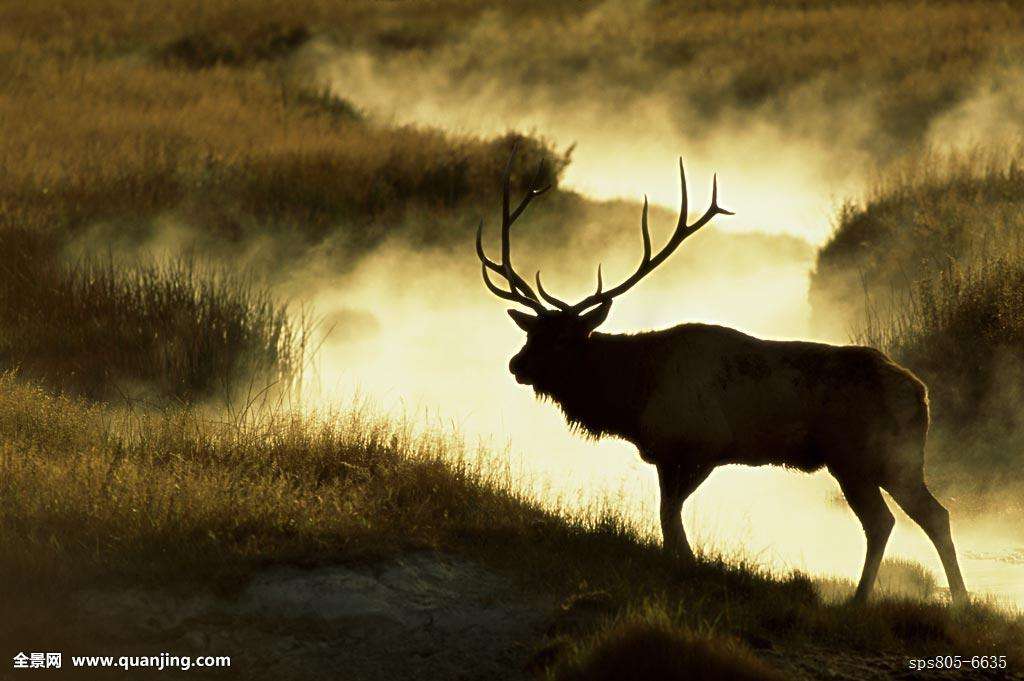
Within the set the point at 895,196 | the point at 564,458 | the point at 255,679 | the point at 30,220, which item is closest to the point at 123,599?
the point at 255,679

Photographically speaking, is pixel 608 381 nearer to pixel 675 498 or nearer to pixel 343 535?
pixel 675 498

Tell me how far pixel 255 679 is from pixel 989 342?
8682 mm

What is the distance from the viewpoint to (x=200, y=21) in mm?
36656

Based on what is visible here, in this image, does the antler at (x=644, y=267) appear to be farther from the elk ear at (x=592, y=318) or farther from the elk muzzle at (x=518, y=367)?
the elk muzzle at (x=518, y=367)

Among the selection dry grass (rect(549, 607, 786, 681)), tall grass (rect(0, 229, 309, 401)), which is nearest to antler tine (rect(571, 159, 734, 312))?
dry grass (rect(549, 607, 786, 681))

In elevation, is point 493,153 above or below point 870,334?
above

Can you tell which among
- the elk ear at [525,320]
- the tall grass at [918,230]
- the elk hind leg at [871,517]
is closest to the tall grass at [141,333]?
the elk ear at [525,320]

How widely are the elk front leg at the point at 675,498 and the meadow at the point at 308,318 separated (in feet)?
0.67

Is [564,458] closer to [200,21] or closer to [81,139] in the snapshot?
[81,139]

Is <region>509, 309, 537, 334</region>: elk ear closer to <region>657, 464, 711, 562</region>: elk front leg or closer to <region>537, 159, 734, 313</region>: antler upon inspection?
<region>537, 159, 734, 313</region>: antler

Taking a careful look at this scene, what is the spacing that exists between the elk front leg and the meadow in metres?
0.20

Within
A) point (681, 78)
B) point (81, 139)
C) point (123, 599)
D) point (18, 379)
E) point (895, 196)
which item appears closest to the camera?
point (123, 599)

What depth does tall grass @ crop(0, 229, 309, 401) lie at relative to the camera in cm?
1412

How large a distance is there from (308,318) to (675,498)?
363 inches
